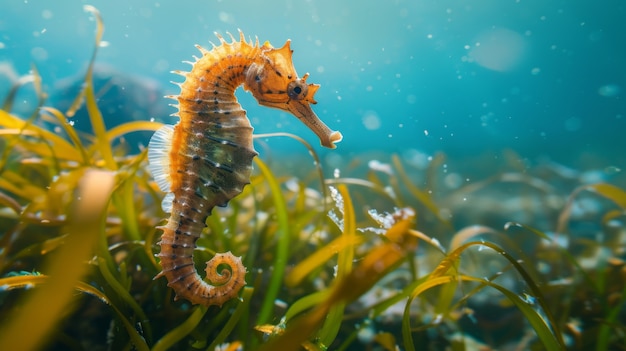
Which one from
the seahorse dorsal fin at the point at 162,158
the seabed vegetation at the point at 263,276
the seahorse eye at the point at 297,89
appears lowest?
the seabed vegetation at the point at 263,276

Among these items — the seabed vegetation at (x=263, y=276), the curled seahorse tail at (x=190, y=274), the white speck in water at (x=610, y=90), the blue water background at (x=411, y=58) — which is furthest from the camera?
the white speck in water at (x=610, y=90)

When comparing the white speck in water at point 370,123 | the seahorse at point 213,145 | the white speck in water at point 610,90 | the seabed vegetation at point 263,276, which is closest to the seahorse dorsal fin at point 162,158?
the seahorse at point 213,145

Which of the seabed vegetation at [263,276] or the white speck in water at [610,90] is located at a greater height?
the white speck in water at [610,90]

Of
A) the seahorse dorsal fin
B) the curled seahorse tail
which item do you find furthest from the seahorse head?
the curled seahorse tail

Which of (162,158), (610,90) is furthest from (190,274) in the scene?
(610,90)

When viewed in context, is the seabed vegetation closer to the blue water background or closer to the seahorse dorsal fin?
the seahorse dorsal fin

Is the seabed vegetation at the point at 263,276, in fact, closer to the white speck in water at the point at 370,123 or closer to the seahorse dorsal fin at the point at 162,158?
the seahorse dorsal fin at the point at 162,158

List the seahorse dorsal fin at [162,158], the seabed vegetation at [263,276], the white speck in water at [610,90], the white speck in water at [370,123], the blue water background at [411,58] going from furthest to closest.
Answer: the white speck in water at [610,90], the white speck in water at [370,123], the blue water background at [411,58], the seahorse dorsal fin at [162,158], the seabed vegetation at [263,276]

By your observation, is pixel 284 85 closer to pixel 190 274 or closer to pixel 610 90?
pixel 190 274
